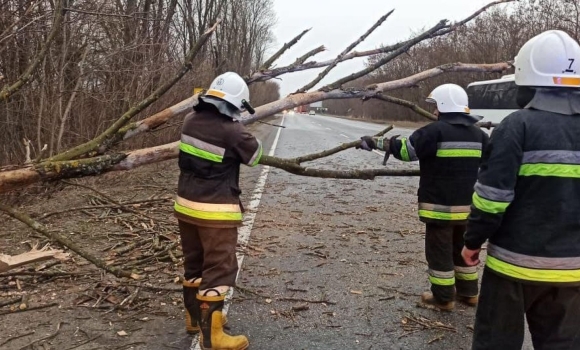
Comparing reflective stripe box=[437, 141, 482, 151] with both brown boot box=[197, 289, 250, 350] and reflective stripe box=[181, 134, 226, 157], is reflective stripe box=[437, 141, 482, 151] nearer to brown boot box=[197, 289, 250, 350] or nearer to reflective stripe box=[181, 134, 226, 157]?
reflective stripe box=[181, 134, 226, 157]

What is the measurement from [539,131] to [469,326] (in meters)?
1.98

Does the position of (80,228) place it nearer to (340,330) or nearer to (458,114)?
(340,330)

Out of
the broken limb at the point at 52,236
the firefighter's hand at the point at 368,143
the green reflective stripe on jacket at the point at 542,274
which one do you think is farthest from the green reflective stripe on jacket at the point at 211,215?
the green reflective stripe on jacket at the point at 542,274

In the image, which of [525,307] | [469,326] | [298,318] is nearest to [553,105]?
[525,307]

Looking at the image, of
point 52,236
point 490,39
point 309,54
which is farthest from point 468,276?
point 490,39

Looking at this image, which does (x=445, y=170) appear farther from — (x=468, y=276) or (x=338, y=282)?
(x=338, y=282)

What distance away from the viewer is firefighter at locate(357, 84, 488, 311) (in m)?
3.91

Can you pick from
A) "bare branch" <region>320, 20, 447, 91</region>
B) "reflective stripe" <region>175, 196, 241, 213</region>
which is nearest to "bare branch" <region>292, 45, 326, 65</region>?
"bare branch" <region>320, 20, 447, 91</region>

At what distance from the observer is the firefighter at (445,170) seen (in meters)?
3.91

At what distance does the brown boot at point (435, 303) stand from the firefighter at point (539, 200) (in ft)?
4.90

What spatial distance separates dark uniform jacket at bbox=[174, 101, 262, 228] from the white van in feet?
63.8

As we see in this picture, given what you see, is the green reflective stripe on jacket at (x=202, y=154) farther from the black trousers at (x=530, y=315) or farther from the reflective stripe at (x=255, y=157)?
the black trousers at (x=530, y=315)

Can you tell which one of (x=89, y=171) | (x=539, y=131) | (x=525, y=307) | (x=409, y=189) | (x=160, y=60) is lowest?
(x=409, y=189)

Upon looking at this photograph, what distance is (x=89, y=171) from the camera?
3.66 meters
